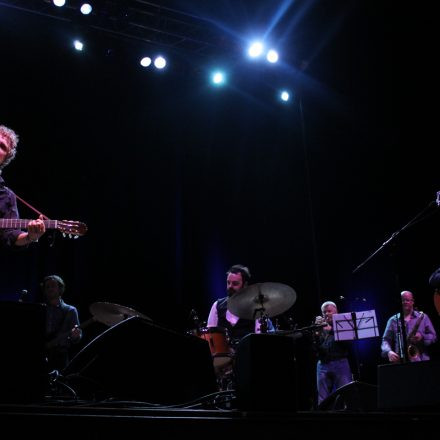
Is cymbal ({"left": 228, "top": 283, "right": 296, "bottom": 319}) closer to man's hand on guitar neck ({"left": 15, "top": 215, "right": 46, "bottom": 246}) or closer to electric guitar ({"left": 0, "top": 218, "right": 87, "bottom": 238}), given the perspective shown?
electric guitar ({"left": 0, "top": 218, "right": 87, "bottom": 238})

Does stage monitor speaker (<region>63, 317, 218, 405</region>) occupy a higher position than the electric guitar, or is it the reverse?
the electric guitar

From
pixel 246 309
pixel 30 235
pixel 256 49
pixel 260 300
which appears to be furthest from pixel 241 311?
pixel 256 49

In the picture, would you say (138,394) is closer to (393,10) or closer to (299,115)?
(393,10)

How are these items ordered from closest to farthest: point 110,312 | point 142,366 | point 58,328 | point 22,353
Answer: point 22,353
point 142,366
point 110,312
point 58,328

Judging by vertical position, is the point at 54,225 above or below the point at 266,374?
→ above

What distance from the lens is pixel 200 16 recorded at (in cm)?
737

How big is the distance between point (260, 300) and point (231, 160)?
481cm

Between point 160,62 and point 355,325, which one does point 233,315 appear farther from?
point 160,62

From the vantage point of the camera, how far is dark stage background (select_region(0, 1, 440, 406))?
7.59 meters

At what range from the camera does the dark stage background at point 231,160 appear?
299 inches

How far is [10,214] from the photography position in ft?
11.5

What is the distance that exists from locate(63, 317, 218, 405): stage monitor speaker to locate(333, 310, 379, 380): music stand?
16.0ft

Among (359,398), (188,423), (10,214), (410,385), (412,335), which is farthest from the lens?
(412,335)

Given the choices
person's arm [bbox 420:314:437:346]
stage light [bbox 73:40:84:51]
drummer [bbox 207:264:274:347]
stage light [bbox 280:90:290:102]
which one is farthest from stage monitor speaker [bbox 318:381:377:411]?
stage light [bbox 280:90:290:102]
